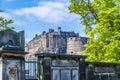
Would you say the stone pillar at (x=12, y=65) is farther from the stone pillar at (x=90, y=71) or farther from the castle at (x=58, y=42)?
the castle at (x=58, y=42)

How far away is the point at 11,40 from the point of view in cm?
1415

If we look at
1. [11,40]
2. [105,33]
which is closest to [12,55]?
[11,40]

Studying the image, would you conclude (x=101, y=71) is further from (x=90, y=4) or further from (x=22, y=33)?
(x=90, y=4)

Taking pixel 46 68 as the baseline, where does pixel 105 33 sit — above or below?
above

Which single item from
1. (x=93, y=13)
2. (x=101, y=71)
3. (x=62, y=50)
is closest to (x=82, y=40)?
(x=62, y=50)

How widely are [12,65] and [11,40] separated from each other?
0.93 meters

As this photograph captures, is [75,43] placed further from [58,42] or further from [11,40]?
[11,40]

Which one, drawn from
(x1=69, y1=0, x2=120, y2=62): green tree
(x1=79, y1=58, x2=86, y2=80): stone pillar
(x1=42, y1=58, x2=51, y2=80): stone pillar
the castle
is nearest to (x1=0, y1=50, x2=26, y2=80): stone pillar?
(x1=42, y1=58, x2=51, y2=80): stone pillar

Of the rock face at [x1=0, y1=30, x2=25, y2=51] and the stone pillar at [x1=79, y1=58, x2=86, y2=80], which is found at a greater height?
the rock face at [x1=0, y1=30, x2=25, y2=51]

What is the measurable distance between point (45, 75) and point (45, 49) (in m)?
104

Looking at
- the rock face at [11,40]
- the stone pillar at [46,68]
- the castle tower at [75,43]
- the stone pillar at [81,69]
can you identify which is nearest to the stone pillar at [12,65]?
the rock face at [11,40]

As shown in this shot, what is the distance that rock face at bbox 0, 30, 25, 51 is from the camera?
45.9ft

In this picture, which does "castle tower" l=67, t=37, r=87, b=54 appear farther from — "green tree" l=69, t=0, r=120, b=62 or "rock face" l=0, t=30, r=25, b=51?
"rock face" l=0, t=30, r=25, b=51

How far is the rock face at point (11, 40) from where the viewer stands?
14.0 metres
